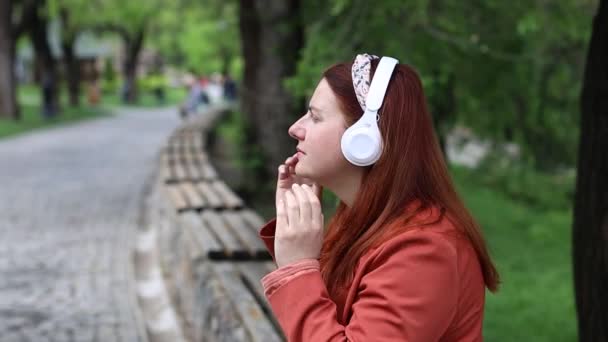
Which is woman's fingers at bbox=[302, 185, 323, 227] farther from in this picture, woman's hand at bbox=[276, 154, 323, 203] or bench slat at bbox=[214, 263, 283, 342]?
bench slat at bbox=[214, 263, 283, 342]

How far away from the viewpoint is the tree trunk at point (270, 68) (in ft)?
34.0

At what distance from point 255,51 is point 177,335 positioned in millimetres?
6274

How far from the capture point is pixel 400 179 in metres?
1.87

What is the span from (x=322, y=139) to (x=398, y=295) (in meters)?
0.39

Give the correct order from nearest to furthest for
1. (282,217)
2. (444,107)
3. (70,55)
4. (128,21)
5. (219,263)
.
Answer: (282,217) < (219,263) < (444,107) < (70,55) < (128,21)

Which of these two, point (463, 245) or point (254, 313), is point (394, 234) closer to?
point (463, 245)

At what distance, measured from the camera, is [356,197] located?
1928mm

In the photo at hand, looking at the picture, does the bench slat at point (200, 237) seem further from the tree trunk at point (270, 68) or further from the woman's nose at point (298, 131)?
the tree trunk at point (270, 68)

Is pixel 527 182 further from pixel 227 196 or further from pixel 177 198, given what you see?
pixel 177 198

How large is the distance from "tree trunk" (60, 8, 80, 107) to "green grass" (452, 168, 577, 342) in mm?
18476

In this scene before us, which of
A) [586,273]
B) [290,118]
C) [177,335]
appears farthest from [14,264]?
[586,273]

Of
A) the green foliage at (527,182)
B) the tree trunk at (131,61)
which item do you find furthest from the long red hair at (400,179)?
the tree trunk at (131,61)

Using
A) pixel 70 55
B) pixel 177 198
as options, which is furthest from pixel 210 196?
pixel 70 55

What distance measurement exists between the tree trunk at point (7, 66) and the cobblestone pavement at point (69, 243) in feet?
28.3
